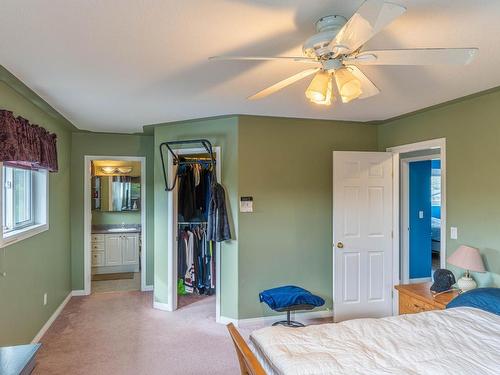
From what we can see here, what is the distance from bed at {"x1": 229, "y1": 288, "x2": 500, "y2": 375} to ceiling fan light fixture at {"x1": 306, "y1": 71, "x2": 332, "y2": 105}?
1.29 m

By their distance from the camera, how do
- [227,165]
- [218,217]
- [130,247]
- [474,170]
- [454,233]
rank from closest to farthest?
[474,170]
[454,233]
[218,217]
[227,165]
[130,247]

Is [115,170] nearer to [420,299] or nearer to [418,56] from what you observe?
[420,299]

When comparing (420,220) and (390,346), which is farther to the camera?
(420,220)

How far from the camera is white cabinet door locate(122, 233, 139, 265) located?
221 inches

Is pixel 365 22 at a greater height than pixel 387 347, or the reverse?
pixel 365 22

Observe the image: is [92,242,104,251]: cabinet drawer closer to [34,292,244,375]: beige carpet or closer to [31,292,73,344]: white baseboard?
[31,292,73,344]: white baseboard

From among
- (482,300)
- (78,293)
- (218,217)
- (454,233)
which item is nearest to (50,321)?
(78,293)

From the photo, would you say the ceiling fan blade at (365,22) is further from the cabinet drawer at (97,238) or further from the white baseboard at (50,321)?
the cabinet drawer at (97,238)

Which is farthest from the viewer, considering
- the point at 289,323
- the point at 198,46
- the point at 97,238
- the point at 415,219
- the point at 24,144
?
the point at 97,238

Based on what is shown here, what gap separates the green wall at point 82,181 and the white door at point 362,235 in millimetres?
2687

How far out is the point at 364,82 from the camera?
1722 mm

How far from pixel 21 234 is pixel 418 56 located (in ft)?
10.1

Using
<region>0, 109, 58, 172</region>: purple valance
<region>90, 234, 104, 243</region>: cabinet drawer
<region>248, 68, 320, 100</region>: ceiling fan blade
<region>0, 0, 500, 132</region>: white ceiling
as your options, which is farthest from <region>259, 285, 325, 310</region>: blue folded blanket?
<region>90, 234, 104, 243</region>: cabinet drawer

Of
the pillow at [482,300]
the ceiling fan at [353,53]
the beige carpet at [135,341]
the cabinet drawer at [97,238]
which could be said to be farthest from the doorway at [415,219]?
the cabinet drawer at [97,238]
